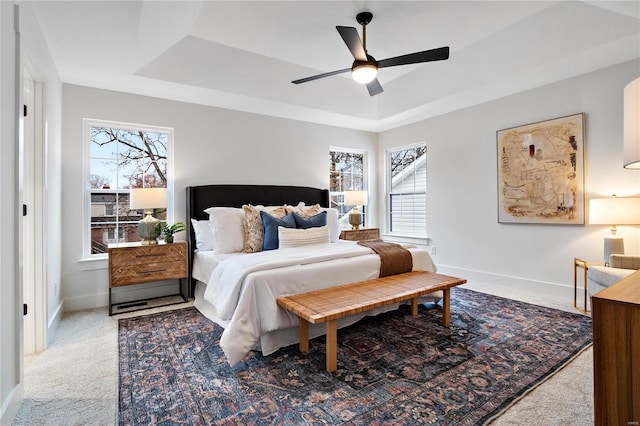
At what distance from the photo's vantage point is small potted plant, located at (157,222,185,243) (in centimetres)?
369

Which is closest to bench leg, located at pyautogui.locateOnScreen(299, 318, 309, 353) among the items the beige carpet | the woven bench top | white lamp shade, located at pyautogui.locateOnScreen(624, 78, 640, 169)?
the woven bench top

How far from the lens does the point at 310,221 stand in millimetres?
3887

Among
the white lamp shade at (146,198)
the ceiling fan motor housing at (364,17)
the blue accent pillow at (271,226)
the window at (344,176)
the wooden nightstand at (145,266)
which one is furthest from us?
the window at (344,176)

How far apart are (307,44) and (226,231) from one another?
224cm

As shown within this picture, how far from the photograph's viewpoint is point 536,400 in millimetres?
1825

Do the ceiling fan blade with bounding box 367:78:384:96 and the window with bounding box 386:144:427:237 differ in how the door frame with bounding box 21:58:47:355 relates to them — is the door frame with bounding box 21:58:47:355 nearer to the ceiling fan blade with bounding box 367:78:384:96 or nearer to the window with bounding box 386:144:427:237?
the ceiling fan blade with bounding box 367:78:384:96

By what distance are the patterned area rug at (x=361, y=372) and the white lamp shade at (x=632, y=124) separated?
1.39 m

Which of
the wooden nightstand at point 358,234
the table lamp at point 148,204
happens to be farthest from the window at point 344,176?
the table lamp at point 148,204

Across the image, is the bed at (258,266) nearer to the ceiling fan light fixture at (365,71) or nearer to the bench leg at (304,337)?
the bench leg at (304,337)

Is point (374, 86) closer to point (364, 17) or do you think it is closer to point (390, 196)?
point (364, 17)

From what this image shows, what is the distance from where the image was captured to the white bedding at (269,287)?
7.41 ft

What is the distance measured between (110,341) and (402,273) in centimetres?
267

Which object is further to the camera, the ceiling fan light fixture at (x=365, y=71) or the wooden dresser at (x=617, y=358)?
the ceiling fan light fixture at (x=365, y=71)

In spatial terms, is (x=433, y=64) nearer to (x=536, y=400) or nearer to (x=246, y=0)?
(x=246, y=0)
